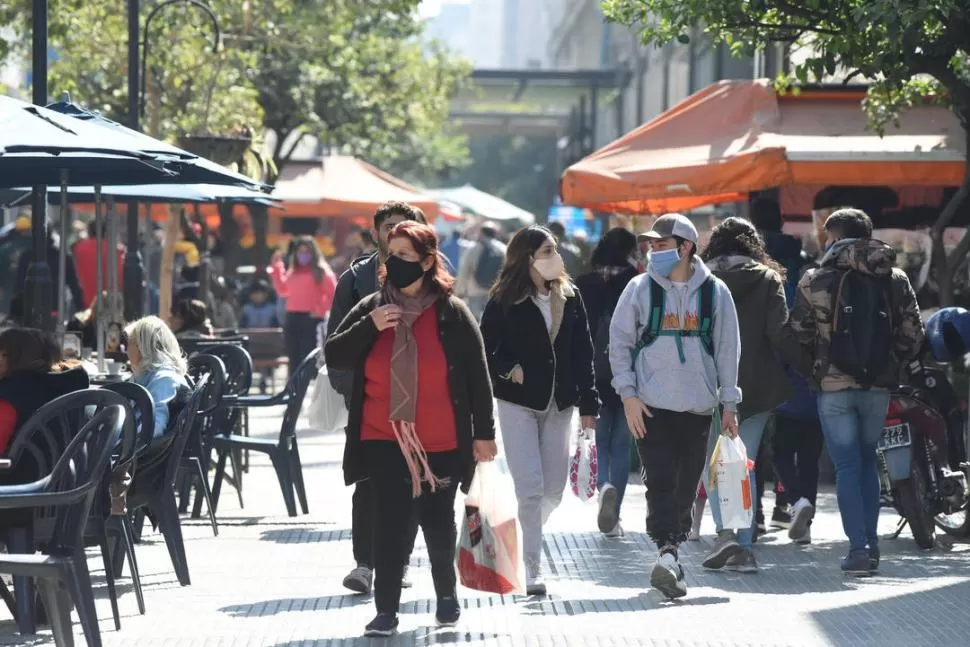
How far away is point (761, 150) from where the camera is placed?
48.1ft

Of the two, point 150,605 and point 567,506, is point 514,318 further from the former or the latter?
point 567,506

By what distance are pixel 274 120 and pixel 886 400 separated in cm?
2397

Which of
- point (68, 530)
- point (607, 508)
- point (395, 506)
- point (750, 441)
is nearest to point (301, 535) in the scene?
point (607, 508)

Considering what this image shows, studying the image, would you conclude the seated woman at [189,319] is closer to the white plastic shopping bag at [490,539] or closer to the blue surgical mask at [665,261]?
the blue surgical mask at [665,261]

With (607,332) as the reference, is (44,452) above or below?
below

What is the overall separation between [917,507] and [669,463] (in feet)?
7.03

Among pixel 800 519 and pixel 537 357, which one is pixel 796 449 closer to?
pixel 800 519

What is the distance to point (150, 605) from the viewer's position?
8492 millimetres

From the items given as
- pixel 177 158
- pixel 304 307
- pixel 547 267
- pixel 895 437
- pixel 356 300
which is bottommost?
pixel 304 307

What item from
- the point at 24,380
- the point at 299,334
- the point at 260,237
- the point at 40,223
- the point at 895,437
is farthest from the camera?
the point at 260,237

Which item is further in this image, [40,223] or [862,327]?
[40,223]

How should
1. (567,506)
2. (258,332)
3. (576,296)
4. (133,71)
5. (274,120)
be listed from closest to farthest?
(576,296) < (567,506) < (133,71) < (258,332) < (274,120)

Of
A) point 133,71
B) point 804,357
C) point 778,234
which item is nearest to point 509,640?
point 804,357

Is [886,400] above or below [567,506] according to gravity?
above
